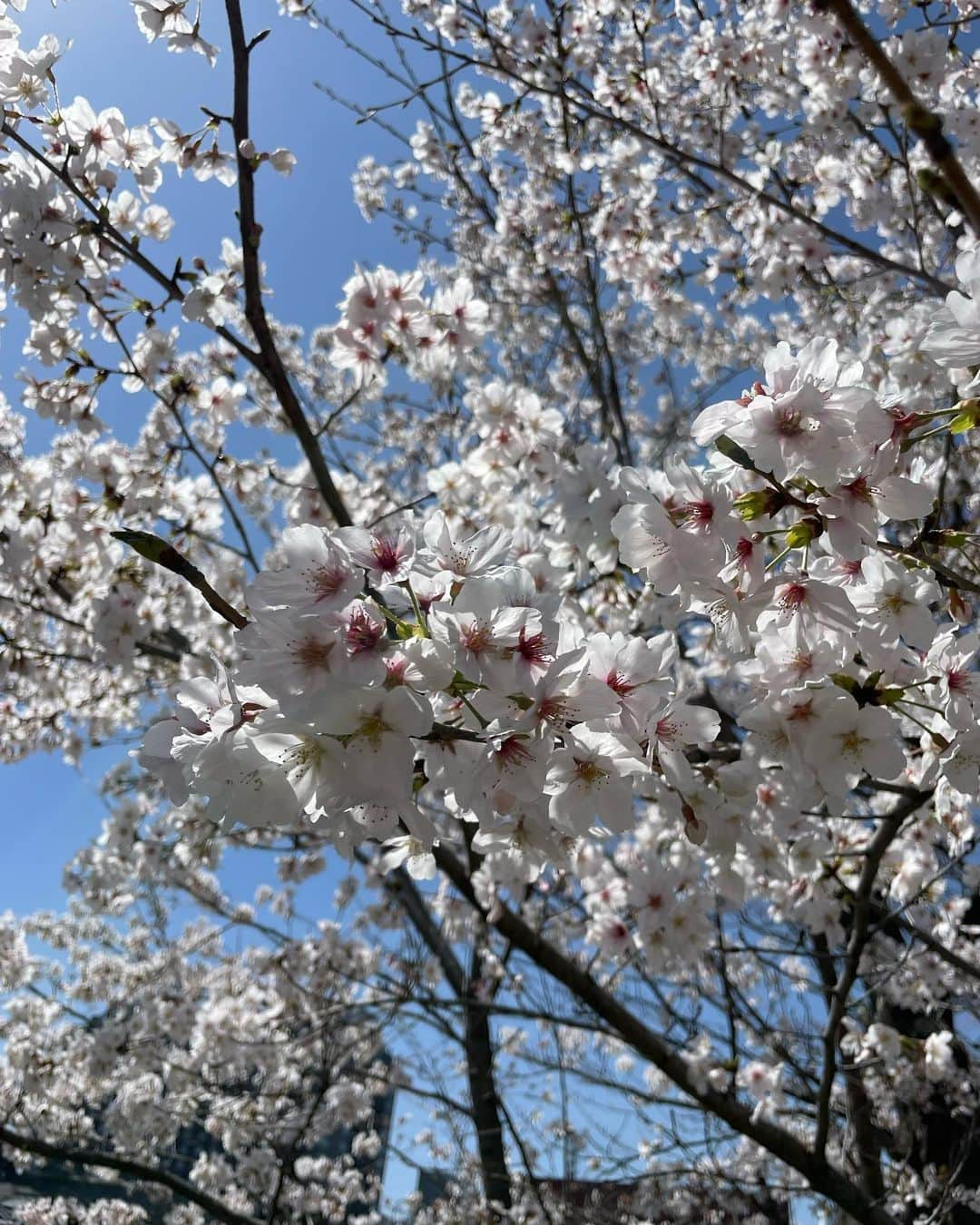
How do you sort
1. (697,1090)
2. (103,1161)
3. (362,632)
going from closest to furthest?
(362,632)
(697,1090)
(103,1161)

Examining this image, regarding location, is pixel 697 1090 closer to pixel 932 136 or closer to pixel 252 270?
pixel 932 136

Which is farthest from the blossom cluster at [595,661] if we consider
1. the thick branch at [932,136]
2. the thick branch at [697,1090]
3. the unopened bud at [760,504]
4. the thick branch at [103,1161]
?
the thick branch at [103,1161]

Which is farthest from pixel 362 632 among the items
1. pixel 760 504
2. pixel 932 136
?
pixel 932 136

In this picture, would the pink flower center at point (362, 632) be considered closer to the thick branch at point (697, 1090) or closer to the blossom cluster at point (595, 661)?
the blossom cluster at point (595, 661)

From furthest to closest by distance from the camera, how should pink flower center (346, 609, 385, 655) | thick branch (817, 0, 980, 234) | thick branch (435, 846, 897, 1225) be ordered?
thick branch (435, 846, 897, 1225) → pink flower center (346, 609, 385, 655) → thick branch (817, 0, 980, 234)

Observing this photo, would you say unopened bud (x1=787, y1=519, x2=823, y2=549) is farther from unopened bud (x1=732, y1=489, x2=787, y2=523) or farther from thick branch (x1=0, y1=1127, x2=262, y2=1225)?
thick branch (x1=0, y1=1127, x2=262, y2=1225)

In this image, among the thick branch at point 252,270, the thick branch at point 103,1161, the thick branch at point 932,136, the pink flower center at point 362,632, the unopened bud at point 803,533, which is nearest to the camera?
the thick branch at point 932,136

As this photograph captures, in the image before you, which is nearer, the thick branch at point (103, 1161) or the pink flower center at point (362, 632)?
the pink flower center at point (362, 632)

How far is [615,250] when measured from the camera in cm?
537

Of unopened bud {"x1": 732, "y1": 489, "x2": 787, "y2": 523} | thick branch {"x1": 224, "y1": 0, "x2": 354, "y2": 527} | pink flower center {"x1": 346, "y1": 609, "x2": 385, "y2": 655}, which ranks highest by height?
thick branch {"x1": 224, "y1": 0, "x2": 354, "y2": 527}

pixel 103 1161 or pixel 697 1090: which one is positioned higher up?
pixel 103 1161

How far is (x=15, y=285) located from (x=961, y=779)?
10.5 ft

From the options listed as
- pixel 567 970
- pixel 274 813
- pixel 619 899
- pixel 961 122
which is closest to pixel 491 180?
pixel 961 122

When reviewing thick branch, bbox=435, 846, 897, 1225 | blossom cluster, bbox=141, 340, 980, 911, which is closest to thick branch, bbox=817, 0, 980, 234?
blossom cluster, bbox=141, 340, 980, 911
